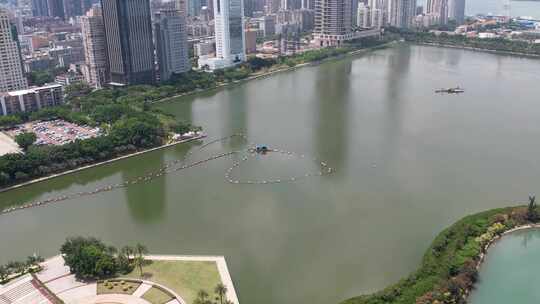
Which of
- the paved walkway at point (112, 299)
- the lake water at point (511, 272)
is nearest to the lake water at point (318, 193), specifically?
the lake water at point (511, 272)

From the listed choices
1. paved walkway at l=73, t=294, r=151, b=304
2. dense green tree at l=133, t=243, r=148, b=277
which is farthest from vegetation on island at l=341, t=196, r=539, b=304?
dense green tree at l=133, t=243, r=148, b=277

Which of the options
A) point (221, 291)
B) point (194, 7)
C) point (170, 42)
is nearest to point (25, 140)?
point (221, 291)

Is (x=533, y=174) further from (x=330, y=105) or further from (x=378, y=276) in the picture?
(x=330, y=105)

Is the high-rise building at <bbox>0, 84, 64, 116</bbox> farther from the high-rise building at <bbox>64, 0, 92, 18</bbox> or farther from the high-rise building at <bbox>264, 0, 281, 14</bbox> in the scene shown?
the high-rise building at <bbox>264, 0, 281, 14</bbox>

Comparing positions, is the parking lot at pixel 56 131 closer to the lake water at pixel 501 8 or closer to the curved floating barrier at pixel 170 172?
the curved floating barrier at pixel 170 172

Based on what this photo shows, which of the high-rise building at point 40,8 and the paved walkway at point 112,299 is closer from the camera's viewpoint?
the paved walkway at point 112,299

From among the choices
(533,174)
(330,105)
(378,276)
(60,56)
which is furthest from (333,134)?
(60,56)

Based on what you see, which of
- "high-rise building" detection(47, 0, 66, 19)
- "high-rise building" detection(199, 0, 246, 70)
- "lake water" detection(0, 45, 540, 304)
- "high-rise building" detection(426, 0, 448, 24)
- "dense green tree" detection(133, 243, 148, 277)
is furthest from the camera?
"high-rise building" detection(426, 0, 448, 24)
